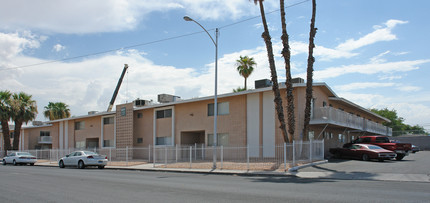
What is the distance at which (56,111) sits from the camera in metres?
58.0

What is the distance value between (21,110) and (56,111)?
1536cm

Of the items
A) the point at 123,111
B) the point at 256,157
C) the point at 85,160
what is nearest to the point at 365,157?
the point at 256,157

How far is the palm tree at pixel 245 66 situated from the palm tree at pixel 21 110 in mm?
25182

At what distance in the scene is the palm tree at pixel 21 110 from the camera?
42375 millimetres

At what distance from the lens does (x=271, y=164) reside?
20.1 meters

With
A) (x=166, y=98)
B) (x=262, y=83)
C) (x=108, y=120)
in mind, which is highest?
(x=262, y=83)

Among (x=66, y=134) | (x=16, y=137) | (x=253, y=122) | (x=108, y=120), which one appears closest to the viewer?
(x=253, y=122)

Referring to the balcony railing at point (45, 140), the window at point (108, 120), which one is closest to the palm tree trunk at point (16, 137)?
the balcony railing at point (45, 140)

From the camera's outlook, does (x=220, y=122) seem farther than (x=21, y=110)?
No

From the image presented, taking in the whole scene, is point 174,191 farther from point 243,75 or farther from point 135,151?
point 243,75

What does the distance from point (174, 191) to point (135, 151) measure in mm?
24394

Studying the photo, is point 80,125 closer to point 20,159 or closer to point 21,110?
point 21,110

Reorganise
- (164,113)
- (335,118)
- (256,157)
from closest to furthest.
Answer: (256,157), (335,118), (164,113)

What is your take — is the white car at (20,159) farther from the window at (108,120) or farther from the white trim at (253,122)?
the white trim at (253,122)
